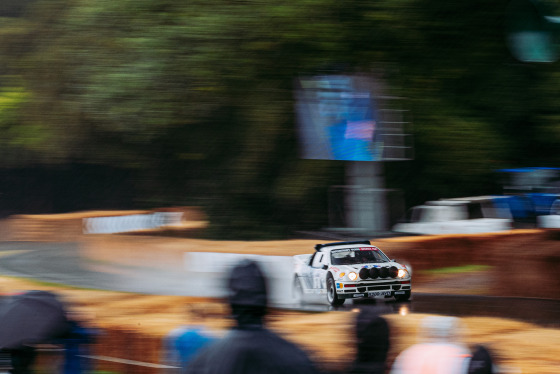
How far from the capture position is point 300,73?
8883 mm

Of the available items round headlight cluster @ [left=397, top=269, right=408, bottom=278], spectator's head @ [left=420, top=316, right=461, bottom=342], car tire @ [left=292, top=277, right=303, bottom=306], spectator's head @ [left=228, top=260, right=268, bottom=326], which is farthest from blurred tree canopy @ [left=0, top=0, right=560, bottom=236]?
spectator's head @ [left=228, top=260, right=268, bottom=326]

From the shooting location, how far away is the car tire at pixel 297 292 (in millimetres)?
8982

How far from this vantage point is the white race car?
28.2 feet

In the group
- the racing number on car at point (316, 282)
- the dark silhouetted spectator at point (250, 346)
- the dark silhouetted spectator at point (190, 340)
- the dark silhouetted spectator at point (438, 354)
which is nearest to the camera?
the dark silhouetted spectator at point (250, 346)

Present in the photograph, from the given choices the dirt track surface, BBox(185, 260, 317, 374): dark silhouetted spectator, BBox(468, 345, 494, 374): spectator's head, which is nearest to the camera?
BBox(185, 260, 317, 374): dark silhouetted spectator

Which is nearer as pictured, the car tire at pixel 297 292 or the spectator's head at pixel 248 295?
the spectator's head at pixel 248 295

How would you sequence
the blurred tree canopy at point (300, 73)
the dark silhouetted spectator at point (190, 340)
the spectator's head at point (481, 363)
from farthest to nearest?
the blurred tree canopy at point (300, 73), the dark silhouetted spectator at point (190, 340), the spectator's head at point (481, 363)

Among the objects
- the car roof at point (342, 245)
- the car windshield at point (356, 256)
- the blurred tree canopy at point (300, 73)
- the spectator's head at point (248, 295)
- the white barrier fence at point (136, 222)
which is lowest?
the car windshield at point (356, 256)

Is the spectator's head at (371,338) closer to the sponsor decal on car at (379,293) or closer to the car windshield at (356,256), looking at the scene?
the sponsor decal on car at (379,293)

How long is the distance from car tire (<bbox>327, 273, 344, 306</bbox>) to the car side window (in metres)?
0.33

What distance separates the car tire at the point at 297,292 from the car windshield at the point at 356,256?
52 centimetres

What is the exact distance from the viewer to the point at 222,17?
8570 mm

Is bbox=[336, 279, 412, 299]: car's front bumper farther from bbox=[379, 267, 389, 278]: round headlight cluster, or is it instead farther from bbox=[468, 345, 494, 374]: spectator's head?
bbox=[468, 345, 494, 374]: spectator's head

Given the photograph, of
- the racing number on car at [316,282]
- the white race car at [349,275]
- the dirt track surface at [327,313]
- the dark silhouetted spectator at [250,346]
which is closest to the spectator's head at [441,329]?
the dirt track surface at [327,313]
